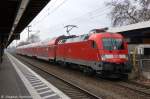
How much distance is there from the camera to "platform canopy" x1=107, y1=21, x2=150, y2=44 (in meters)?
27.7

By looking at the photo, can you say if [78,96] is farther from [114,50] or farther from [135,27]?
[135,27]

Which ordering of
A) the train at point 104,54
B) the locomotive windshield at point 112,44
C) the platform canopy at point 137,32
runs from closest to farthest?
the train at point 104,54 → the locomotive windshield at point 112,44 → the platform canopy at point 137,32

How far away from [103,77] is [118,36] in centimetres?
287

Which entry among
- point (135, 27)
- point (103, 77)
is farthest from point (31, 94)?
point (135, 27)

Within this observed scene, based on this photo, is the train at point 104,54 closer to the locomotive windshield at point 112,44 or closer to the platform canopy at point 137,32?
the locomotive windshield at point 112,44

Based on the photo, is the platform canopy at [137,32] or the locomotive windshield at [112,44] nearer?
the locomotive windshield at [112,44]

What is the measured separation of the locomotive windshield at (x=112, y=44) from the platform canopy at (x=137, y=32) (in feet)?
21.3

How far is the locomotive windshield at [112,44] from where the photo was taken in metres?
20.2

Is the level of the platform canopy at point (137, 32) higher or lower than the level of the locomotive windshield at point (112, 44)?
higher

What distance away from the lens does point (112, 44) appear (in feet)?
67.2

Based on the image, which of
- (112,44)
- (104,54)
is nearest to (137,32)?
(112,44)

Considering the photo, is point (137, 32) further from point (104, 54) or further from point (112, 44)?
point (104, 54)

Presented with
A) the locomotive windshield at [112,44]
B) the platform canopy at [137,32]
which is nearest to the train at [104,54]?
the locomotive windshield at [112,44]

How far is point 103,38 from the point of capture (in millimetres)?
20453
